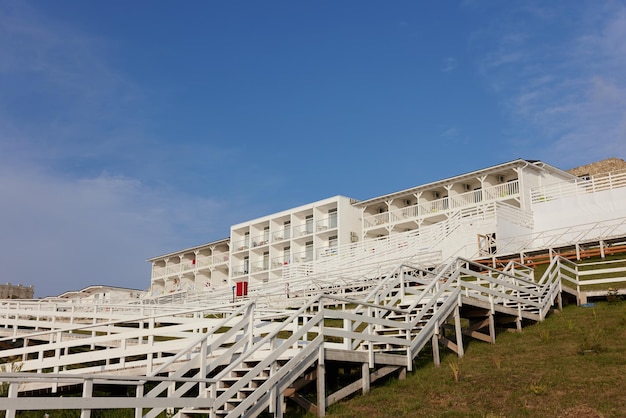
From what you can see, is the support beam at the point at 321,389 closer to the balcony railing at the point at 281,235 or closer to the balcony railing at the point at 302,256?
the balcony railing at the point at 302,256

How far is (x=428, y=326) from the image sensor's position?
14.3 meters

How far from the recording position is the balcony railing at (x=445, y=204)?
46.1 m

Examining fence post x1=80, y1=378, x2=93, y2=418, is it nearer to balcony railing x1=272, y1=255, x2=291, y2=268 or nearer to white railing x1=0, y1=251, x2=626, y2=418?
white railing x1=0, y1=251, x2=626, y2=418

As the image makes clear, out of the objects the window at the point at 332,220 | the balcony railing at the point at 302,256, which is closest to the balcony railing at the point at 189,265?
the balcony railing at the point at 302,256

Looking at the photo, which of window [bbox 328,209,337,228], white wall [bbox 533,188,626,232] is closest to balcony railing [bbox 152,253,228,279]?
window [bbox 328,209,337,228]

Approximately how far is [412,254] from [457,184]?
16325 mm

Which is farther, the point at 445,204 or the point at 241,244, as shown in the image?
the point at 241,244

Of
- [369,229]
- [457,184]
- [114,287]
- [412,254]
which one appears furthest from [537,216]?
[114,287]

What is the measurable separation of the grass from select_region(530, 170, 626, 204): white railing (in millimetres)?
24400

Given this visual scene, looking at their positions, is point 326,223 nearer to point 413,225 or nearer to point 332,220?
point 332,220

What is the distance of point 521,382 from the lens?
1233 centimetres

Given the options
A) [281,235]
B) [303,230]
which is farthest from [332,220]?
[281,235]

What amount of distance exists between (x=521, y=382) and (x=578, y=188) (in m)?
30.0

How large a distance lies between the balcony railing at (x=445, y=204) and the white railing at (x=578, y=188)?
83.4 inches
